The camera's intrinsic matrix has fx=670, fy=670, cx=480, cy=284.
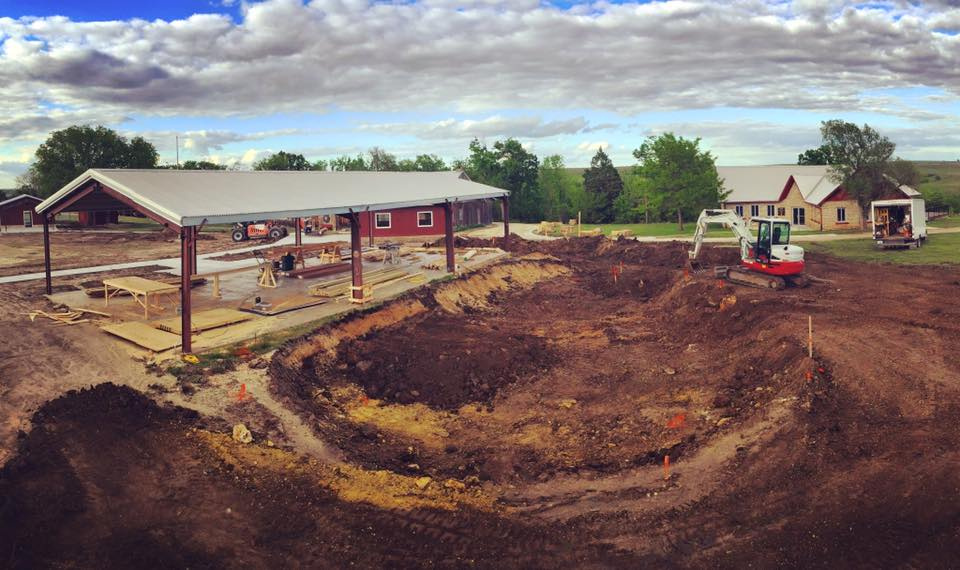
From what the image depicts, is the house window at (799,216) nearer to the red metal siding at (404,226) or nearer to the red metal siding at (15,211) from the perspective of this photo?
the red metal siding at (404,226)

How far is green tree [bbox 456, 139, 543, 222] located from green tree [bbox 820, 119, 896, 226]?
30.0 m

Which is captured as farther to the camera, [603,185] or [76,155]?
[603,185]

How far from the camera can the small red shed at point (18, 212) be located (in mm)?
48844

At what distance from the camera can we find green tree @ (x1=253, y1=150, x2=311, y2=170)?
68875mm

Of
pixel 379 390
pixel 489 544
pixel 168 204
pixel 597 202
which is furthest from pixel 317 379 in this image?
pixel 597 202

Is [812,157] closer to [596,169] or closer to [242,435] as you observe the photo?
[596,169]

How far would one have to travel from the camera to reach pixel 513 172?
6706 centimetres

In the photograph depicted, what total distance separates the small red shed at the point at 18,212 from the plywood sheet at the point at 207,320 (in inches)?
1565

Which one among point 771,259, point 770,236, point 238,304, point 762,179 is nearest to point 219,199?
point 238,304

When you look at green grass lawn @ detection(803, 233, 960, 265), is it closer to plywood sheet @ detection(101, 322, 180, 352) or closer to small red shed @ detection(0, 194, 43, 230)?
plywood sheet @ detection(101, 322, 180, 352)

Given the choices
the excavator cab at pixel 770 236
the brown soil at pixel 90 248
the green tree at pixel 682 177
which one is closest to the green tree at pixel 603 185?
the green tree at pixel 682 177

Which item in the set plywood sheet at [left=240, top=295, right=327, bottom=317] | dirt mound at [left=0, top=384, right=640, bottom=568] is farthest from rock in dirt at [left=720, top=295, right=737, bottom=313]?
dirt mound at [left=0, top=384, right=640, bottom=568]

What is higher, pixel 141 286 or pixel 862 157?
pixel 862 157

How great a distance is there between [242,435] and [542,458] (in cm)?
512
